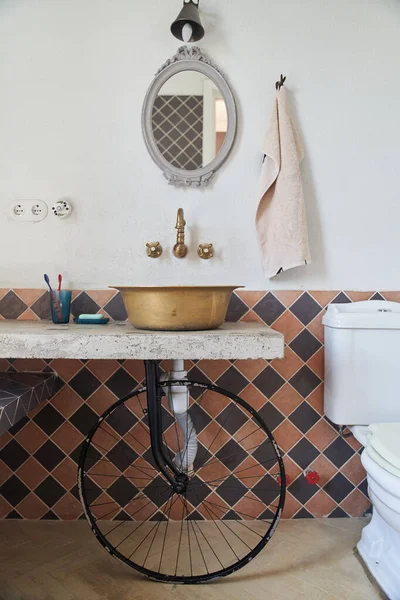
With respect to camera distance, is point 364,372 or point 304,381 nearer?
point 364,372

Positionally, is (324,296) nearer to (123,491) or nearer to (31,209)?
(123,491)

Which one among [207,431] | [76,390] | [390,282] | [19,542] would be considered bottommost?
[19,542]

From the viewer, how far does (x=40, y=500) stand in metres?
1.94

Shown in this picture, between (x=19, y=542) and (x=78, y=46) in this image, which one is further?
(x=78, y=46)

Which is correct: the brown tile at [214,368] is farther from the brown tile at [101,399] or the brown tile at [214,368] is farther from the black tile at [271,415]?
the brown tile at [101,399]

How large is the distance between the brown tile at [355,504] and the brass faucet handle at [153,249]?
51.4 inches

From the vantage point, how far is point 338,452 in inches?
76.3

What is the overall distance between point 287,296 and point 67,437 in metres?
1.11

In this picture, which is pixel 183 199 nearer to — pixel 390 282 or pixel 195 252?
pixel 195 252

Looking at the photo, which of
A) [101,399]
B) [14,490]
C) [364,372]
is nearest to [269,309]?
[364,372]

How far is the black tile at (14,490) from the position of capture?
76.2 inches

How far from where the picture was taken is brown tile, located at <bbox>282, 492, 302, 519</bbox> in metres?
1.94

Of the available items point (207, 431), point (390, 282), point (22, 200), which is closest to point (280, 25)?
point (390, 282)

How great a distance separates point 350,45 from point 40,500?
7.63 feet
